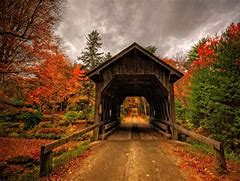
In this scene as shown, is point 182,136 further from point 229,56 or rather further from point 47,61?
point 47,61

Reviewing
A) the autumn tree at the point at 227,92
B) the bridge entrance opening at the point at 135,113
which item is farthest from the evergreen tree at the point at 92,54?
the autumn tree at the point at 227,92

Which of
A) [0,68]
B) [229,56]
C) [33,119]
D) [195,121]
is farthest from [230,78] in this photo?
[33,119]

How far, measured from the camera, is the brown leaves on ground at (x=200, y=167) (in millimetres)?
4191

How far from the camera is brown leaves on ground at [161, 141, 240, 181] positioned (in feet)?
13.8

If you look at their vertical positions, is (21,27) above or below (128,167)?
above

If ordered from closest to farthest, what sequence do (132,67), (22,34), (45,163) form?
1. (45,163)
2. (22,34)
3. (132,67)

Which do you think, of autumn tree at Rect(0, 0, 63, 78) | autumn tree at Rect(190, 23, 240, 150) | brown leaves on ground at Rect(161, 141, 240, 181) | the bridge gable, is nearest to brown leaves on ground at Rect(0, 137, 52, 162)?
autumn tree at Rect(0, 0, 63, 78)

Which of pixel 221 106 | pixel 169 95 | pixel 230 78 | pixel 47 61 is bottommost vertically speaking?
pixel 221 106

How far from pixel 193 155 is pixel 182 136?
3.65 meters

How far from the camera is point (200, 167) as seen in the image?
4891 mm

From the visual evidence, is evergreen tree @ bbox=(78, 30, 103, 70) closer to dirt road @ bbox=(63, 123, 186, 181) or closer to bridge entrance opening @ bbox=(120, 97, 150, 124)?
bridge entrance opening @ bbox=(120, 97, 150, 124)

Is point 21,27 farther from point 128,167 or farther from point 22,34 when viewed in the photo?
point 128,167

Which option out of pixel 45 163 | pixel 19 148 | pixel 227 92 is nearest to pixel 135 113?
pixel 19 148

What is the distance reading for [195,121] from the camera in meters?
14.3
